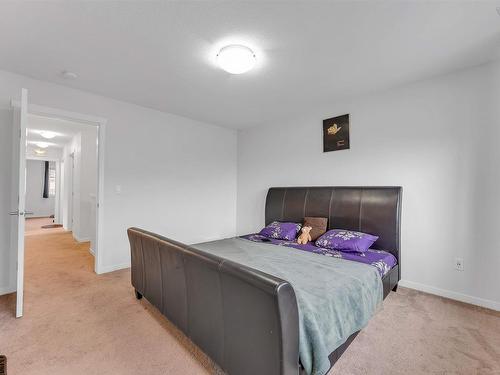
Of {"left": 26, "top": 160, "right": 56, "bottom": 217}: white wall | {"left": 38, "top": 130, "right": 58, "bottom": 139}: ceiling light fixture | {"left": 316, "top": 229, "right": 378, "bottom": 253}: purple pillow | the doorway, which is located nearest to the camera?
the doorway

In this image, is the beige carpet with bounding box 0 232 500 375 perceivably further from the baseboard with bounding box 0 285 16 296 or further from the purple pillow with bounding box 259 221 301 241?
the purple pillow with bounding box 259 221 301 241

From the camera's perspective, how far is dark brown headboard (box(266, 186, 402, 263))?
8.68 ft

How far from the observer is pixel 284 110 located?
367 cm

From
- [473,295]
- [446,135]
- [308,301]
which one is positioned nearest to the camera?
[308,301]

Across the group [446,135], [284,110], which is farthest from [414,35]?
[284,110]

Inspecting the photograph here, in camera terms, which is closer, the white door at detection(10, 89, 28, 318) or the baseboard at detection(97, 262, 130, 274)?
the white door at detection(10, 89, 28, 318)

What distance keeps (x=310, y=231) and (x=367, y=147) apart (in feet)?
4.37

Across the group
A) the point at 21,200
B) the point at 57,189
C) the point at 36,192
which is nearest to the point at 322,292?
the point at 21,200

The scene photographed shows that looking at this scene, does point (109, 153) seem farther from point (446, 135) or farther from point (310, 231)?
point (446, 135)

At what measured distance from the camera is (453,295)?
2.41m

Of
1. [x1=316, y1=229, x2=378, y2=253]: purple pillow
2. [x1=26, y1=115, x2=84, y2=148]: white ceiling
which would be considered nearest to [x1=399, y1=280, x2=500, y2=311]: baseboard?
[x1=316, y1=229, x2=378, y2=253]: purple pillow

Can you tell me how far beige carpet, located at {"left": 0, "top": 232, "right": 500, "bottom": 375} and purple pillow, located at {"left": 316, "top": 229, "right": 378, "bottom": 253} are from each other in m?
0.60

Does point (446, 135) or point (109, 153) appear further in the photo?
point (109, 153)

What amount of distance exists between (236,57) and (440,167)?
2.41m
